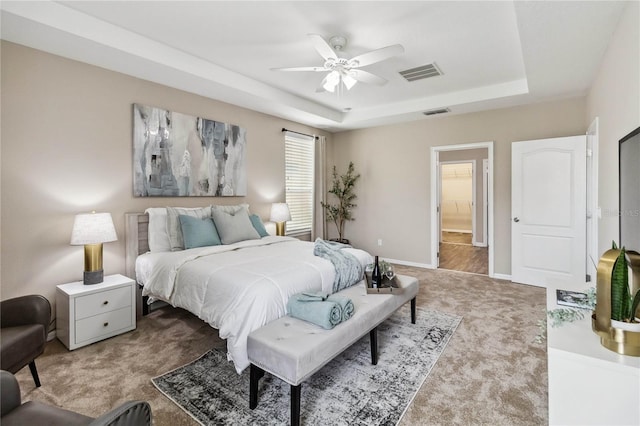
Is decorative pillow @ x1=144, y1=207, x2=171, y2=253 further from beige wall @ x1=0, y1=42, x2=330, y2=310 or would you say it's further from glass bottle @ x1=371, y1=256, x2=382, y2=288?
glass bottle @ x1=371, y1=256, x2=382, y2=288

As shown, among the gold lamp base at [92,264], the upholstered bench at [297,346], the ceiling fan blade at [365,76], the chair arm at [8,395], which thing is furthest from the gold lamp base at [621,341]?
the gold lamp base at [92,264]

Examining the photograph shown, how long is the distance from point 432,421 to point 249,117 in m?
4.22

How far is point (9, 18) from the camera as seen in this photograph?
221 centimetres

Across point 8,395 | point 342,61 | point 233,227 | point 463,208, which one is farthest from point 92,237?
point 463,208

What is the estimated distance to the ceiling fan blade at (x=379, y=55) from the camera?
242 cm

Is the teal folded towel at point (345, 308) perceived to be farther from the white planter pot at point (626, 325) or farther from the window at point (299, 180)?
the window at point (299, 180)

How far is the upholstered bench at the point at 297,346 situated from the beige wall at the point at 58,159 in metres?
2.25

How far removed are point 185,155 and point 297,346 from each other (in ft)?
9.67

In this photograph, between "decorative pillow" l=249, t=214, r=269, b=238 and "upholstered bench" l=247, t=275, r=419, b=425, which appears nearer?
"upholstered bench" l=247, t=275, r=419, b=425

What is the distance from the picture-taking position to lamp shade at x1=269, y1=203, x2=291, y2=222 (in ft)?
15.4

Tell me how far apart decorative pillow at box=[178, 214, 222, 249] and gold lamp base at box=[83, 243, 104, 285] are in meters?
0.76

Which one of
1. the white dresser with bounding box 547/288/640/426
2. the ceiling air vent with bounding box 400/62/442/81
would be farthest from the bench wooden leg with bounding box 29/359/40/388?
the ceiling air vent with bounding box 400/62/442/81

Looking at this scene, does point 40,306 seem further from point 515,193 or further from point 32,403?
point 515,193

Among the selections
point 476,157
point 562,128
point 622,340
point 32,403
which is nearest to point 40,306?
point 32,403
